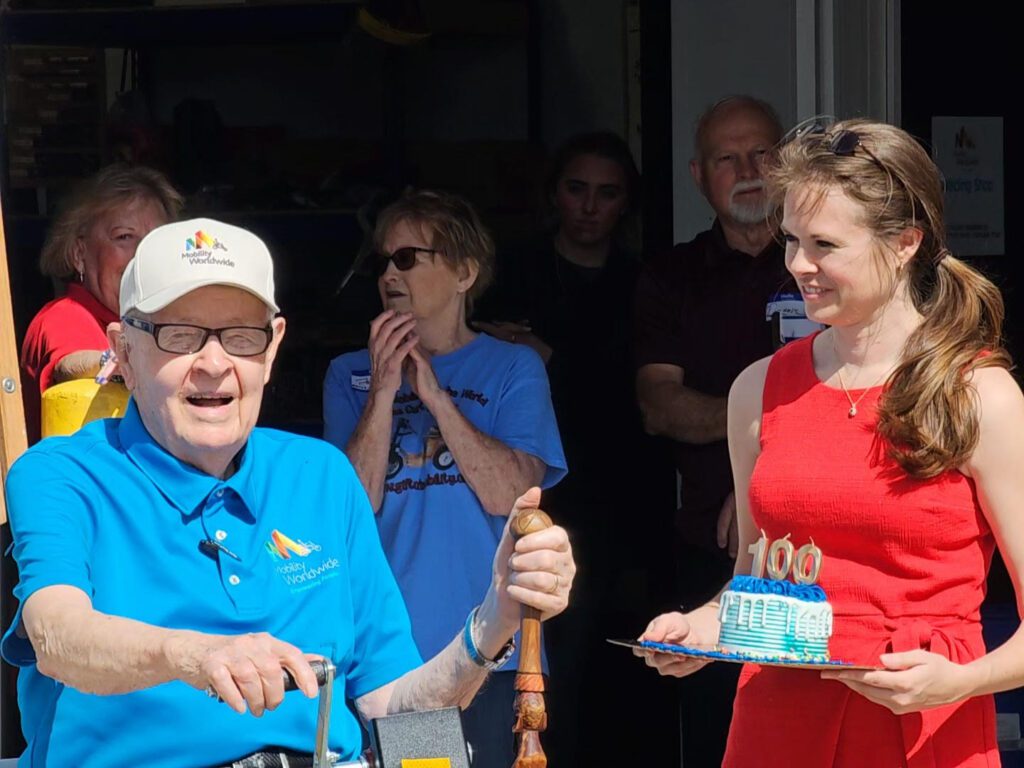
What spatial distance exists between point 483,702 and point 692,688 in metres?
0.95

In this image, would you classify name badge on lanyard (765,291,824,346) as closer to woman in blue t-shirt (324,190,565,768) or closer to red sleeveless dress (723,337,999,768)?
woman in blue t-shirt (324,190,565,768)

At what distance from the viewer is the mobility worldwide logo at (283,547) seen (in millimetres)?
2219

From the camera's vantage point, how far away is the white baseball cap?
2.19 metres

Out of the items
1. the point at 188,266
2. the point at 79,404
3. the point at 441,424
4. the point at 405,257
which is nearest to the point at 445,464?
the point at 441,424

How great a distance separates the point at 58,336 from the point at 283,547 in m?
1.31

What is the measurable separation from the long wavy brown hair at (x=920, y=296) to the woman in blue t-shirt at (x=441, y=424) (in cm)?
105

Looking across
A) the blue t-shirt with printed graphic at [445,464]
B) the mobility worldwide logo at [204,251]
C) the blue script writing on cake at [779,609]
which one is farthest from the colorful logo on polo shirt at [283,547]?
the blue t-shirt with printed graphic at [445,464]

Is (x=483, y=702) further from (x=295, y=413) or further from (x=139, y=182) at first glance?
(x=295, y=413)

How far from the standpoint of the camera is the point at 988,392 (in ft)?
7.64

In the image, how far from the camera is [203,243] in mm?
2223

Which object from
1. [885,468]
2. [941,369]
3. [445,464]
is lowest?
[445,464]

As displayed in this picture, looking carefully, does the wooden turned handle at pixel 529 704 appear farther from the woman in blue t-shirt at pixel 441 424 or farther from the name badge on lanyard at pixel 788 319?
the name badge on lanyard at pixel 788 319

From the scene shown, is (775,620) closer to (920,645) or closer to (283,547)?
(920,645)

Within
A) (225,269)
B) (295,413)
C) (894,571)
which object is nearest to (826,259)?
(894,571)
